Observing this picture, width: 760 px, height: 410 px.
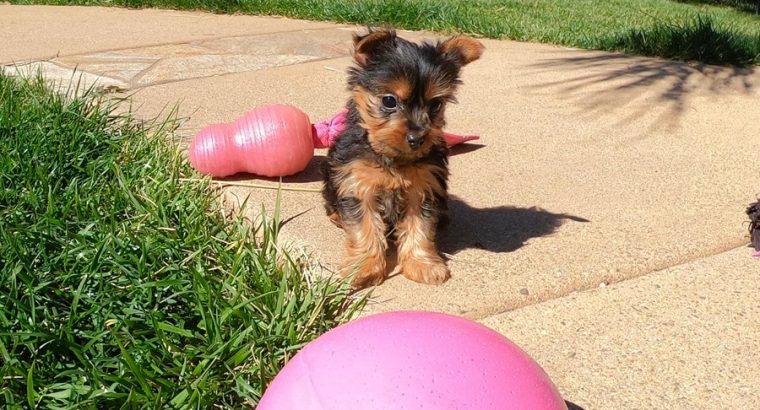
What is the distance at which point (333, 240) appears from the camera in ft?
14.1

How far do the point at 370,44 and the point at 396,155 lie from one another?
539mm

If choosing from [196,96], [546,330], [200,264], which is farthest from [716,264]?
[196,96]

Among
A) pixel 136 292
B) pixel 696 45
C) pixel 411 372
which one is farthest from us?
pixel 696 45

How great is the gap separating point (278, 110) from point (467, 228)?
130 centimetres

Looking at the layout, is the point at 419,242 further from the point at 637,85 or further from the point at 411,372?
the point at 637,85

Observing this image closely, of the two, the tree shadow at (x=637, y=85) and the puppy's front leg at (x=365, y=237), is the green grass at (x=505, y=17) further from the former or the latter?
the puppy's front leg at (x=365, y=237)

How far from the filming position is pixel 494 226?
14.8ft

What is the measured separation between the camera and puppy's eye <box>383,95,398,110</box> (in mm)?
3842

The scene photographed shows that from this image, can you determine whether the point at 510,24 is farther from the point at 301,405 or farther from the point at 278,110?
the point at 301,405

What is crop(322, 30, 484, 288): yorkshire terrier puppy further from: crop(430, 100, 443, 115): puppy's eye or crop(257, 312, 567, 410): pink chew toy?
crop(257, 312, 567, 410): pink chew toy

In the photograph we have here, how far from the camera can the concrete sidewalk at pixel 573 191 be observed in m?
3.41

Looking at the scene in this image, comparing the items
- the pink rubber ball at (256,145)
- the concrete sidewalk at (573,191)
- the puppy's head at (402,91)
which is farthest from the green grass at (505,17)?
the puppy's head at (402,91)

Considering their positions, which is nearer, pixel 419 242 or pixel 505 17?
pixel 419 242

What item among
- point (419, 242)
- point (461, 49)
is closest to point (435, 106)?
point (461, 49)
